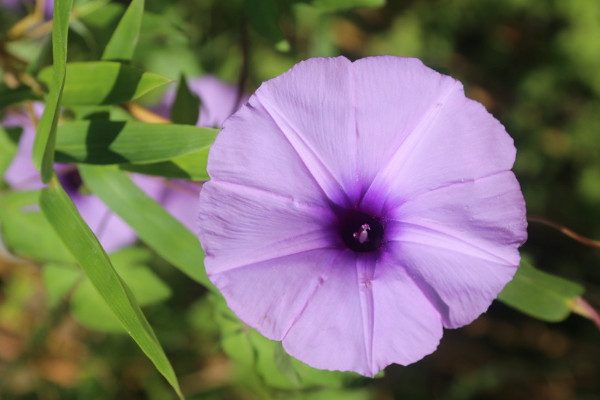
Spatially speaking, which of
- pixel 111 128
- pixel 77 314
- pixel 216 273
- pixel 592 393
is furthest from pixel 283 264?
pixel 592 393

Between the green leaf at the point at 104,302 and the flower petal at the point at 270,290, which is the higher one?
the flower petal at the point at 270,290

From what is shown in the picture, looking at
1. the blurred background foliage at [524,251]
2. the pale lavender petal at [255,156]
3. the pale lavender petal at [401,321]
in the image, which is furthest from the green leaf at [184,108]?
the blurred background foliage at [524,251]

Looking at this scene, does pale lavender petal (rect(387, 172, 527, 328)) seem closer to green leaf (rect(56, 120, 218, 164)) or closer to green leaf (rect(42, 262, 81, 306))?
green leaf (rect(56, 120, 218, 164))

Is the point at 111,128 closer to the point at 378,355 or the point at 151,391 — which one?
the point at 378,355

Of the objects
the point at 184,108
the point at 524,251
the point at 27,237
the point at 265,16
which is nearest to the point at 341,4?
the point at 265,16

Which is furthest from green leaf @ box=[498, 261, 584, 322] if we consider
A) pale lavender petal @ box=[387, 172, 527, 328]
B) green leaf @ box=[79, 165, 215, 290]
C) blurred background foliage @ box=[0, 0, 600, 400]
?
blurred background foliage @ box=[0, 0, 600, 400]

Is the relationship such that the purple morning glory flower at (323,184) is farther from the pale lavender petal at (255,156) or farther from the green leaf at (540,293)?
the green leaf at (540,293)

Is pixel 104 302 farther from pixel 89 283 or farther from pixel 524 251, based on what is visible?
pixel 524 251
